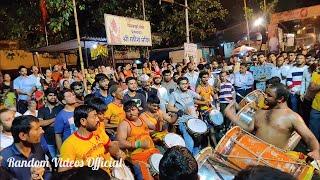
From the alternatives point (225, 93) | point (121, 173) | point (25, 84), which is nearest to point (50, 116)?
point (121, 173)

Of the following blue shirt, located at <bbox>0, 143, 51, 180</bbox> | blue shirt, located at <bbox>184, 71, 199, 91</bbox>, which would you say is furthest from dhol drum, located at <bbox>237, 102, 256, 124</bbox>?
blue shirt, located at <bbox>184, 71, 199, 91</bbox>

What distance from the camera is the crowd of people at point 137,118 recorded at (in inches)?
156

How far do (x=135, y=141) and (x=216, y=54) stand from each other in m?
25.1

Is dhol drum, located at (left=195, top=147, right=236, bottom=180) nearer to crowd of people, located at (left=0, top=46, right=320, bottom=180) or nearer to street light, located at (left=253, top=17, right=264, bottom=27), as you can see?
crowd of people, located at (left=0, top=46, right=320, bottom=180)

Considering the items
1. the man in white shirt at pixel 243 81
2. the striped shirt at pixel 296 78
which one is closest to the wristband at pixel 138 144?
the striped shirt at pixel 296 78

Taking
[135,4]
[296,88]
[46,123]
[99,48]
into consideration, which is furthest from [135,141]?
[135,4]

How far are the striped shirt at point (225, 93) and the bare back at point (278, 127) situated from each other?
5231 millimetres

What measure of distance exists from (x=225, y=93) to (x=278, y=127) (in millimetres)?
5493

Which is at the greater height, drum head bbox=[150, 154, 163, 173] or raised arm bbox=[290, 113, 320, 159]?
raised arm bbox=[290, 113, 320, 159]

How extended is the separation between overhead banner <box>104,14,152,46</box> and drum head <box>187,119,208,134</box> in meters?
4.10

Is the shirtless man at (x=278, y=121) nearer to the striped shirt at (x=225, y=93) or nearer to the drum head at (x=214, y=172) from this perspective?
the drum head at (x=214, y=172)

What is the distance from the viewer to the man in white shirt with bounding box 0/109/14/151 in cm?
473

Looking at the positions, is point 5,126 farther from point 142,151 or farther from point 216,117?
point 216,117

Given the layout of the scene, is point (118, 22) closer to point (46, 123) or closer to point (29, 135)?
point (46, 123)
